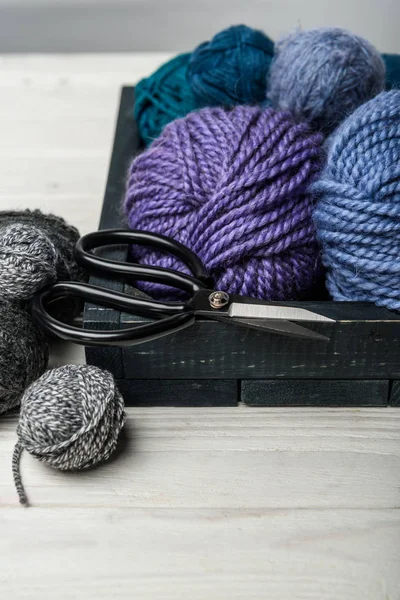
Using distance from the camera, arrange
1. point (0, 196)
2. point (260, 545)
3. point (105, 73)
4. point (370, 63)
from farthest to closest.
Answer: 1. point (105, 73)
2. point (0, 196)
3. point (370, 63)
4. point (260, 545)

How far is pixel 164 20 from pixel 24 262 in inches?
29.5

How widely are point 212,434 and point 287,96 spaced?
0.98 ft

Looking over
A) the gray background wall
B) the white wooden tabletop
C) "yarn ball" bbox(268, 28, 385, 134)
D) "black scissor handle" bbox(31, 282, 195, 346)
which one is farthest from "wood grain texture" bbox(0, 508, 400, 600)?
the gray background wall

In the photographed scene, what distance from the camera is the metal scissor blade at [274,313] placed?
21.4 inches

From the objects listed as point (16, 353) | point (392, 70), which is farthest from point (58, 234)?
point (392, 70)

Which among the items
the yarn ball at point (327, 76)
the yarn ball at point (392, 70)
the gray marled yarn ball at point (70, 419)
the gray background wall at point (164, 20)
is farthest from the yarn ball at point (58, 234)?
the gray background wall at point (164, 20)

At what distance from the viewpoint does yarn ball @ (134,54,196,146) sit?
77 cm

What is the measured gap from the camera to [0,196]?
84 cm

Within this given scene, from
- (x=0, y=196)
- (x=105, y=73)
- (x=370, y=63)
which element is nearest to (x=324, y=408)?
(x=370, y=63)

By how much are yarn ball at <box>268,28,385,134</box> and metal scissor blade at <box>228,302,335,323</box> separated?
0.67 feet

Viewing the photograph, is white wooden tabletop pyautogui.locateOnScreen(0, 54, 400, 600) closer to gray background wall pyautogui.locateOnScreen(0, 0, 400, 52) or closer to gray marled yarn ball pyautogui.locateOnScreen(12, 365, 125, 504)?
gray marled yarn ball pyautogui.locateOnScreen(12, 365, 125, 504)

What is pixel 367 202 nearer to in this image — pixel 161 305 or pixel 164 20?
pixel 161 305

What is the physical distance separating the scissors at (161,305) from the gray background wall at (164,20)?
707 mm

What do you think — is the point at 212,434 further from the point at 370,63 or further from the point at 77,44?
the point at 77,44
